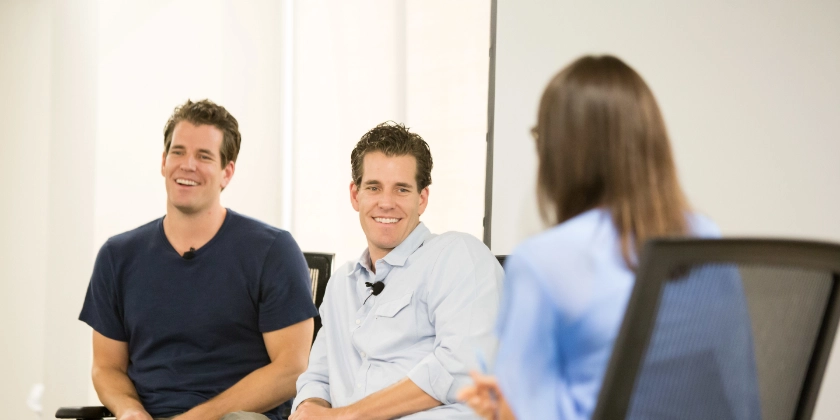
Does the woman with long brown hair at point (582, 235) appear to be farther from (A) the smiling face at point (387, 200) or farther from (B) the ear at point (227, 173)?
(B) the ear at point (227, 173)

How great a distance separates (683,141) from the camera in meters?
2.53

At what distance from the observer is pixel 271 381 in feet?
6.64

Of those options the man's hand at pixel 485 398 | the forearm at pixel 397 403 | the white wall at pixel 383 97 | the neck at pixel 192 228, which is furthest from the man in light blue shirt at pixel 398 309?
the white wall at pixel 383 97

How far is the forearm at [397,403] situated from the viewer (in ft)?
5.53

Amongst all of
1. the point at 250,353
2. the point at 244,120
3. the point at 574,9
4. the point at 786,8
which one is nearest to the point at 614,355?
the point at 250,353

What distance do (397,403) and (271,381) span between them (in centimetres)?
49

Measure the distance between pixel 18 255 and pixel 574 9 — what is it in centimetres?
313

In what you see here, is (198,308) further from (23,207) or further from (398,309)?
(23,207)

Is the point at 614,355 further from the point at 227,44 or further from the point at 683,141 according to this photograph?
the point at 227,44

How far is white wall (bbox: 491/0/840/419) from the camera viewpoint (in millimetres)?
2145

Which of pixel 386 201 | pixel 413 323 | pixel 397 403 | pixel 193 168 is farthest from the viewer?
pixel 193 168

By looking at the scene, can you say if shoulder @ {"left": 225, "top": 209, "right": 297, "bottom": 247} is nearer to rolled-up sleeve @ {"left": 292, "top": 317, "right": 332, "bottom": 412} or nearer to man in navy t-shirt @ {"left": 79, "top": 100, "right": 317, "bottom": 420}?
man in navy t-shirt @ {"left": 79, "top": 100, "right": 317, "bottom": 420}

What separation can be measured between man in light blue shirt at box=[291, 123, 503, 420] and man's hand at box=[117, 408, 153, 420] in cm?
44

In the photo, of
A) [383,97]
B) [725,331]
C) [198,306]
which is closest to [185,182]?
[198,306]
